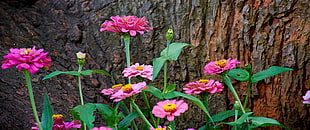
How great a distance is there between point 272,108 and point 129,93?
65 cm

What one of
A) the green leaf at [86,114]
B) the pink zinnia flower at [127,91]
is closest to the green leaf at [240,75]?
the pink zinnia flower at [127,91]

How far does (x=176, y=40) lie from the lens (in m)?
1.42

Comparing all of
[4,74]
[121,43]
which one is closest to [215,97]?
[121,43]

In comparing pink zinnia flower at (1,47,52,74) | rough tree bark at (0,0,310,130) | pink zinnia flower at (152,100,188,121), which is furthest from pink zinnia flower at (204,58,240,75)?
pink zinnia flower at (1,47,52,74)

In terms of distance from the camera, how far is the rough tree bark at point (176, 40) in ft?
4.27

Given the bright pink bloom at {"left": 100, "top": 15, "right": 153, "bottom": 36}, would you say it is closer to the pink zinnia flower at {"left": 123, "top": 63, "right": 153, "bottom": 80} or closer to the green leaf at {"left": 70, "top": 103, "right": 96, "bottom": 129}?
the pink zinnia flower at {"left": 123, "top": 63, "right": 153, "bottom": 80}

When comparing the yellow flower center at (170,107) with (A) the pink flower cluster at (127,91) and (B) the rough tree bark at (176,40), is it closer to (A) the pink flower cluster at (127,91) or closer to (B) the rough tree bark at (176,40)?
(A) the pink flower cluster at (127,91)

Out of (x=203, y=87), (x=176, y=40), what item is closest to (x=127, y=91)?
(x=203, y=87)

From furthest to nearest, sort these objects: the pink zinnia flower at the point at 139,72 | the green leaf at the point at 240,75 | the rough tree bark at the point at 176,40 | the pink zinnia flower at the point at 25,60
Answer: the rough tree bark at the point at 176,40 < the green leaf at the point at 240,75 < the pink zinnia flower at the point at 139,72 < the pink zinnia flower at the point at 25,60

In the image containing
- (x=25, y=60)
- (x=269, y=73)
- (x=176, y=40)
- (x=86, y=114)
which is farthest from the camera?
(x=176, y=40)

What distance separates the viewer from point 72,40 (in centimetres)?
152

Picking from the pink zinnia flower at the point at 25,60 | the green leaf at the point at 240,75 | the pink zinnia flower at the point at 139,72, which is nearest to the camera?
the pink zinnia flower at the point at 25,60

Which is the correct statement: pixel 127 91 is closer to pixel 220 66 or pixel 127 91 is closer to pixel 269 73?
pixel 220 66

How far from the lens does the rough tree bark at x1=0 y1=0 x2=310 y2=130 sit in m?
1.30
